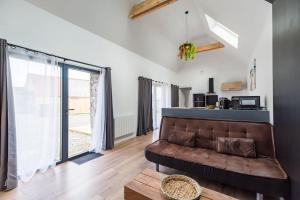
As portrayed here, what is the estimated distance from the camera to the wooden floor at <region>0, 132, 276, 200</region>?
1962 millimetres

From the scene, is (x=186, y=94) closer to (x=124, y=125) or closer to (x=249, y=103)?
(x=124, y=125)

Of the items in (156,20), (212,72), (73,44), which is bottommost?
(73,44)

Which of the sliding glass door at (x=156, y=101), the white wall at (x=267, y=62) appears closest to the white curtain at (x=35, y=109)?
the white wall at (x=267, y=62)

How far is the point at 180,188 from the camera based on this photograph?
54.7 inches

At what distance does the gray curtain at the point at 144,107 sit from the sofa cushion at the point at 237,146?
116 inches

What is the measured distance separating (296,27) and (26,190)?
353cm

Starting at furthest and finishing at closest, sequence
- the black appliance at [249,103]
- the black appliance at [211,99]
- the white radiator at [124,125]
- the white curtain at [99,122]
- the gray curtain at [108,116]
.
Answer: the black appliance at [211,99], the white radiator at [124,125], the gray curtain at [108,116], the white curtain at [99,122], the black appliance at [249,103]

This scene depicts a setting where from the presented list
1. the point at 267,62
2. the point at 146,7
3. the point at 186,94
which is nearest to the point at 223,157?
the point at 267,62

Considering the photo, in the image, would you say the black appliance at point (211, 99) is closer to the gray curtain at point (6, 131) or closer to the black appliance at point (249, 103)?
the black appliance at point (249, 103)

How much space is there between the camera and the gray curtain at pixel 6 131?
202cm

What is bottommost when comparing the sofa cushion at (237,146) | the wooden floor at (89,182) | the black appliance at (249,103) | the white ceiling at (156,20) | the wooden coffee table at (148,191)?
the wooden floor at (89,182)

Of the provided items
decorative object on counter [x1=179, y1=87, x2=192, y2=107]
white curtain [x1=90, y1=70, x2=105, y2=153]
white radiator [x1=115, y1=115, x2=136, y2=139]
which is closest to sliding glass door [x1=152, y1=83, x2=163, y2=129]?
white radiator [x1=115, y1=115, x2=136, y2=139]

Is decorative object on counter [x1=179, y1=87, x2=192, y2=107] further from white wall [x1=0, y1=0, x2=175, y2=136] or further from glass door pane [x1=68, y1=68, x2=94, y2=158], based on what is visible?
glass door pane [x1=68, y1=68, x2=94, y2=158]

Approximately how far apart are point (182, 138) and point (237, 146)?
2.80ft
